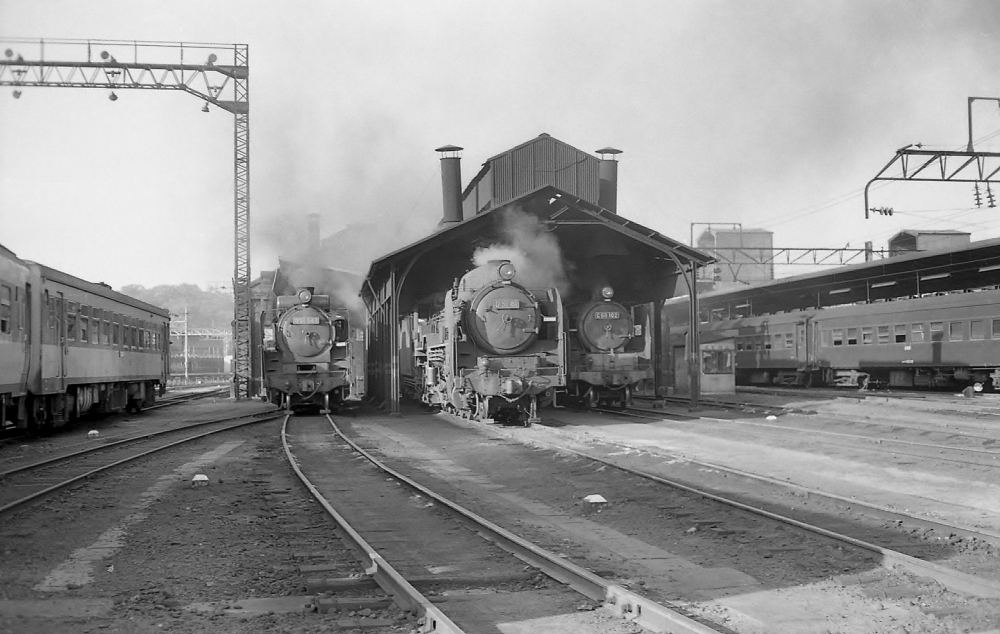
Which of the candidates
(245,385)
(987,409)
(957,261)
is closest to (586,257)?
(987,409)

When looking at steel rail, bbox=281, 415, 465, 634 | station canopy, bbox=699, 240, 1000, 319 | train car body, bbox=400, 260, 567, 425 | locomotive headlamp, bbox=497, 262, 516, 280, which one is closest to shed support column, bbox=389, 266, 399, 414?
train car body, bbox=400, 260, 567, 425

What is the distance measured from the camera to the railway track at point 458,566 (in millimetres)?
5438

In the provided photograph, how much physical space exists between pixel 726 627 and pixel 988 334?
A: 24.3m

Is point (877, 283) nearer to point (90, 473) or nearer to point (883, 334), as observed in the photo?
point (883, 334)

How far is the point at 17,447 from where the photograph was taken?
51.4 feet

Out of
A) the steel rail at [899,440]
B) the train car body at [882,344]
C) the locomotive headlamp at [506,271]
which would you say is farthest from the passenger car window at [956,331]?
the locomotive headlamp at [506,271]

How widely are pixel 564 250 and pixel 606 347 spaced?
505cm

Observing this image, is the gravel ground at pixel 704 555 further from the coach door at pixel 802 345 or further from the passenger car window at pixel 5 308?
the coach door at pixel 802 345

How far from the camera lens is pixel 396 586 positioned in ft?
19.9

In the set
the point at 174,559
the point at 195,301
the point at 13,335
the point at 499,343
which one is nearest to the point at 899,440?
the point at 499,343

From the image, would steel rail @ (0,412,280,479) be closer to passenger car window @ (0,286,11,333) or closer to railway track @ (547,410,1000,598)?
passenger car window @ (0,286,11,333)

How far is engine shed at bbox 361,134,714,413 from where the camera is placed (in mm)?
23641

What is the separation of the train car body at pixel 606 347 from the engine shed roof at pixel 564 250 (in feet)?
7.77

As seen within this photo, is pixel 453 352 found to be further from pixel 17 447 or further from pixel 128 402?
pixel 128 402
